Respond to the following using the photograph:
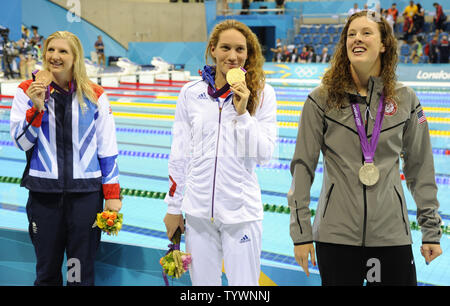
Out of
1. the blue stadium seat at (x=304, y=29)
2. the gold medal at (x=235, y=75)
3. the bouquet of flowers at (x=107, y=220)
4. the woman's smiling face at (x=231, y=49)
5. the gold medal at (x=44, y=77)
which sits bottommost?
Answer: the bouquet of flowers at (x=107, y=220)

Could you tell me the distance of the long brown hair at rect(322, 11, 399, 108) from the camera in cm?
168

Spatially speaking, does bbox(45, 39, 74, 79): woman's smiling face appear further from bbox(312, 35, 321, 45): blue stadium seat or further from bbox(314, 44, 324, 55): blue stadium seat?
bbox(312, 35, 321, 45): blue stadium seat

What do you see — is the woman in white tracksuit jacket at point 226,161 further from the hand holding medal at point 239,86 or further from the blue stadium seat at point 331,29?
the blue stadium seat at point 331,29

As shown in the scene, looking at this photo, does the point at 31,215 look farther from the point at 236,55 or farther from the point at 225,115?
the point at 236,55

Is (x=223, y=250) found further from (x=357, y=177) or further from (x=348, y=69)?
(x=348, y=69)

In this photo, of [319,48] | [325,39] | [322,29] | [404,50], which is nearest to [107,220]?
[404,50]

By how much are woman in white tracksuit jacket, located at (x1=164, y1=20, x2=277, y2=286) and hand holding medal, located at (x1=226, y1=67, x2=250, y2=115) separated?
1 centimetres

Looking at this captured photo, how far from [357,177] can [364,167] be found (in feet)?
0.14

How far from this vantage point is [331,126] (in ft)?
5.52

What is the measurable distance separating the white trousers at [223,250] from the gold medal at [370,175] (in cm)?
46

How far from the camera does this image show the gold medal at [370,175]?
1620 mm

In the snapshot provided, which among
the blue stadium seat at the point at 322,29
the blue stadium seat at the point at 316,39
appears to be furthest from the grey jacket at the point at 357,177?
the blue stadium seat at the point at 322,29

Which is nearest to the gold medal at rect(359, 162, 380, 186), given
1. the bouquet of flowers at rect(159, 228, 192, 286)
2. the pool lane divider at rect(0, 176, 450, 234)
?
the bouquet of flowers at rect(159, 228, 192, 286)

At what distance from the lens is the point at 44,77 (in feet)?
6.88
